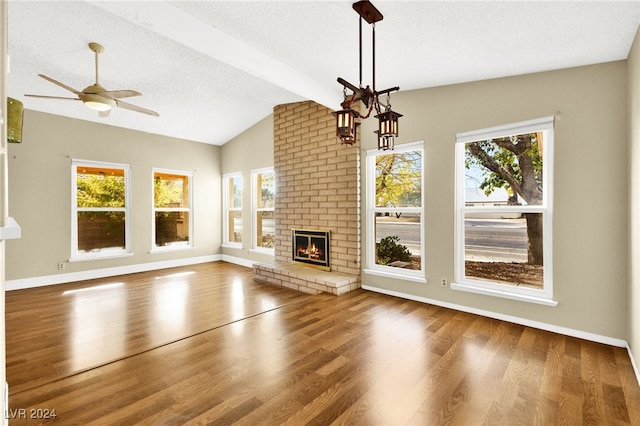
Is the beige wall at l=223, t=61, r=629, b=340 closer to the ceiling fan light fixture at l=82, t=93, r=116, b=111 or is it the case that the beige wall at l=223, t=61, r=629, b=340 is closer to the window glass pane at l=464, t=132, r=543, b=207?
the window glass pane at l=464, t=132, r=543, b=207

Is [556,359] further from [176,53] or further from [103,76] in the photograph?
[103,76]

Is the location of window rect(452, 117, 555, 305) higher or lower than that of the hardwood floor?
higher

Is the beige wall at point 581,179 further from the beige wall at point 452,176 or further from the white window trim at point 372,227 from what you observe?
the white window trim at point 372,227

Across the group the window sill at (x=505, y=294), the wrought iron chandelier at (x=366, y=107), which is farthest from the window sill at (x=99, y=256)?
the window sill at (x=505, y=294)

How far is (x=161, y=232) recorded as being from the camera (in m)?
6.44

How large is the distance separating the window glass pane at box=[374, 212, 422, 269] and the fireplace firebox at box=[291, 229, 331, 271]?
33.8 inches

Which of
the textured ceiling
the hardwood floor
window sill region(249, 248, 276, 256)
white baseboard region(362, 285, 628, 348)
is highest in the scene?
the textured ceiling

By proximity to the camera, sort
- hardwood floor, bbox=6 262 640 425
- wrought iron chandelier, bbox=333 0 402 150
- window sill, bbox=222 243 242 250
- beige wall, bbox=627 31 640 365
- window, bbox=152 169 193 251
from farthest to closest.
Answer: window sill, bbox=222 243 242 250 < window, bbox=152 169 193 251 < beige wall, bbox=627 31 640 365 < wrought iron chandelier, bbox=333 0 402 150 < hardwood floor, bbox=6 262 640 425

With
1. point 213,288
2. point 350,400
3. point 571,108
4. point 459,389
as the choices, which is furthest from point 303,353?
point 571,108

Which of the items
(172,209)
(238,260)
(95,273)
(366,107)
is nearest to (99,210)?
(95,273)

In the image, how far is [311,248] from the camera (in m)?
5.20

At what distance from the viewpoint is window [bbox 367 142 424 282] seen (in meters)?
4.10

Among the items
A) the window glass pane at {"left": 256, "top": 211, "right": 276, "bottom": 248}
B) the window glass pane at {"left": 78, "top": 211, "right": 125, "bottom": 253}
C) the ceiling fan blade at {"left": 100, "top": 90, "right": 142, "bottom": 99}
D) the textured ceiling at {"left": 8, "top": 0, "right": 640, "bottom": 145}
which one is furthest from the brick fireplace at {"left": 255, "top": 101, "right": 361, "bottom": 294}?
the window glass pane at {"left": 78, "top": 211, "right": 125, "bottom": 253}

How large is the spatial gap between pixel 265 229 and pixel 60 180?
11.6 ft
